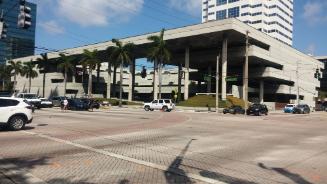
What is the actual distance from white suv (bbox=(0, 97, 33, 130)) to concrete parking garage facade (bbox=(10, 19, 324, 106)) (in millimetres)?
45519

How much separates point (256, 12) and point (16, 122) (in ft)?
460

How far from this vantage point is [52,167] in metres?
10.0

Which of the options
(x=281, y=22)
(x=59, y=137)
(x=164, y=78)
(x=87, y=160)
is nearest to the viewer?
(x=87, y=160)

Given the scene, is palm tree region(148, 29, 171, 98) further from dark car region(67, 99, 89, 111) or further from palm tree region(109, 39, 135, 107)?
dark car region(67, 99, 89, 111)

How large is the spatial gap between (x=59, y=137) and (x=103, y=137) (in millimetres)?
1808

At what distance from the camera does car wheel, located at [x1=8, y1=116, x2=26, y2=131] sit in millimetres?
19234

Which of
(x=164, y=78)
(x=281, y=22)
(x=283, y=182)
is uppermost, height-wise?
(x=281, y=22)

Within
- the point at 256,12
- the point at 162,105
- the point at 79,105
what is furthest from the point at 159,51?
the point at 256,12

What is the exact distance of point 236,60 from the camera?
84438 millimetres

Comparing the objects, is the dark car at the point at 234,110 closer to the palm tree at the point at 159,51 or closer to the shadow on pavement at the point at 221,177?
the palm tree at the point at 159,51

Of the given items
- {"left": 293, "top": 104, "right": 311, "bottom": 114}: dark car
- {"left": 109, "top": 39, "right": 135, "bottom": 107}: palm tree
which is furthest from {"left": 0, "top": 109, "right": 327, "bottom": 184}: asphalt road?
{"left": 109, "top": 39, "right": 135, "bottom": 107}: palm tree

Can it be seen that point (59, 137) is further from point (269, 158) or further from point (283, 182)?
point (283, 182)

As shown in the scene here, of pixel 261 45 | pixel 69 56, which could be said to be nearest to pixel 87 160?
pixel 261 45

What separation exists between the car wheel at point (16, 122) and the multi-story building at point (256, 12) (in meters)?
135
